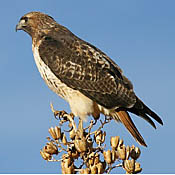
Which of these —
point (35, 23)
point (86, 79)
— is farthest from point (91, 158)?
point (35, 23)

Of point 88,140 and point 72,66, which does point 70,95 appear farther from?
point 88,140

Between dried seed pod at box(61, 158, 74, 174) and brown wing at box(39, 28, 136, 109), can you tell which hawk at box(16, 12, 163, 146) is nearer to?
brown wing at box(39, 28, 136, 109)

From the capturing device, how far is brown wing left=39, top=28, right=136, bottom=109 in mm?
6344

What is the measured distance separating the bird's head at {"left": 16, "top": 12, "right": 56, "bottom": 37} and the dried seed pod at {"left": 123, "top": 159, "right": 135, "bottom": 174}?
3605 mm

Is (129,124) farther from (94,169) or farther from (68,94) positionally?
(94,169)

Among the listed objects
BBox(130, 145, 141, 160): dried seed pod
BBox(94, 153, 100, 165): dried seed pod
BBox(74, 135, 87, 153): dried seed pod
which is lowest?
BBox(94, 153, 100, 165): dried seed pod

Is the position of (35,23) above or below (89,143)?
above

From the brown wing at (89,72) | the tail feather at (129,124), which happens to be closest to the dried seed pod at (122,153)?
the tail feather at (129,124)

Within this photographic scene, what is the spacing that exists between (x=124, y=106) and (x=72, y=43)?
1206 millimetres

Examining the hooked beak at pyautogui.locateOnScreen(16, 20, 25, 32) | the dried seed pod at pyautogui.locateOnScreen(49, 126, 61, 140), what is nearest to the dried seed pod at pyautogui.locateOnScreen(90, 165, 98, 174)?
the dried seed pod at pyautogui.locateOnScreen(49, 126, 61, 140)

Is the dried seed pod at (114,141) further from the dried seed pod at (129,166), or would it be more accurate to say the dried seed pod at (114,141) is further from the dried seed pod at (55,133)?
the dried seed pod at (55,133)

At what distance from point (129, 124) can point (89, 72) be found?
0.96 m

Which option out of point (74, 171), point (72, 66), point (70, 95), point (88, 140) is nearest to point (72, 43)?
point (72, 66)

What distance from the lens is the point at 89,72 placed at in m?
6.48
